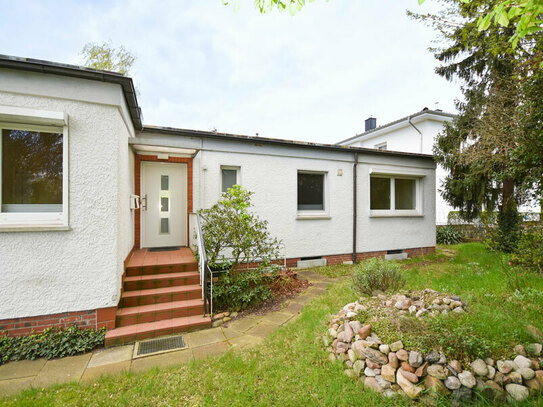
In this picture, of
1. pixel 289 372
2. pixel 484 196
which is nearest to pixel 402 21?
pixel 484 196

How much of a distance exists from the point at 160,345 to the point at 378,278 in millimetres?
3412

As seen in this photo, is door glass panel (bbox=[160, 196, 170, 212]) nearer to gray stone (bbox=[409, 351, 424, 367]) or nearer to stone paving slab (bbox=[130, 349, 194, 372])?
stone paving slab (bbox=[130, 349, 194, 372])

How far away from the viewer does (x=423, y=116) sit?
13547mm

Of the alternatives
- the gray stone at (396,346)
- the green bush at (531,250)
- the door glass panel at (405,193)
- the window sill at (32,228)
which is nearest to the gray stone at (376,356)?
the gray stone at (396,346)

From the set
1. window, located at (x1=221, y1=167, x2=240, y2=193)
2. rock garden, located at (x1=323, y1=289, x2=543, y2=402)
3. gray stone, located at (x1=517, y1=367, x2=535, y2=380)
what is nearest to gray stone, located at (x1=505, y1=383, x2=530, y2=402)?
rock garden, located at (x1=323, y1=289, x2=543, y2=402)

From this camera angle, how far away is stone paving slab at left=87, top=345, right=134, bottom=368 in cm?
311

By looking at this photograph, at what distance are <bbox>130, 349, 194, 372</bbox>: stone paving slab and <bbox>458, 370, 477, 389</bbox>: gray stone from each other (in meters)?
2.89

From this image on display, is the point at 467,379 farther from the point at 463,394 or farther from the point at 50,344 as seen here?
the point at 50,344

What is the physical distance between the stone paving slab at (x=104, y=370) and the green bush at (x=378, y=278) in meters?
3.46

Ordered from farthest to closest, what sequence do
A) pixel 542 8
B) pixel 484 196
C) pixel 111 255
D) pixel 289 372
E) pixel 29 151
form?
1. pixel 484 196
2. pixel 111 255
3. pixel 29 151
4. pixel 289 372
5. pixel 542 8

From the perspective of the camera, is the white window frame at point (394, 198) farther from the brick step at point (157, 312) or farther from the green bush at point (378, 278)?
the brick step at point (157, 312)

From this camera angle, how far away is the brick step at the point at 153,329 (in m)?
3.51

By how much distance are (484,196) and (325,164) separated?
519 cm

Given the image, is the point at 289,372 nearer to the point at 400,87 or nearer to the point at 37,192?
the point at 37,192
